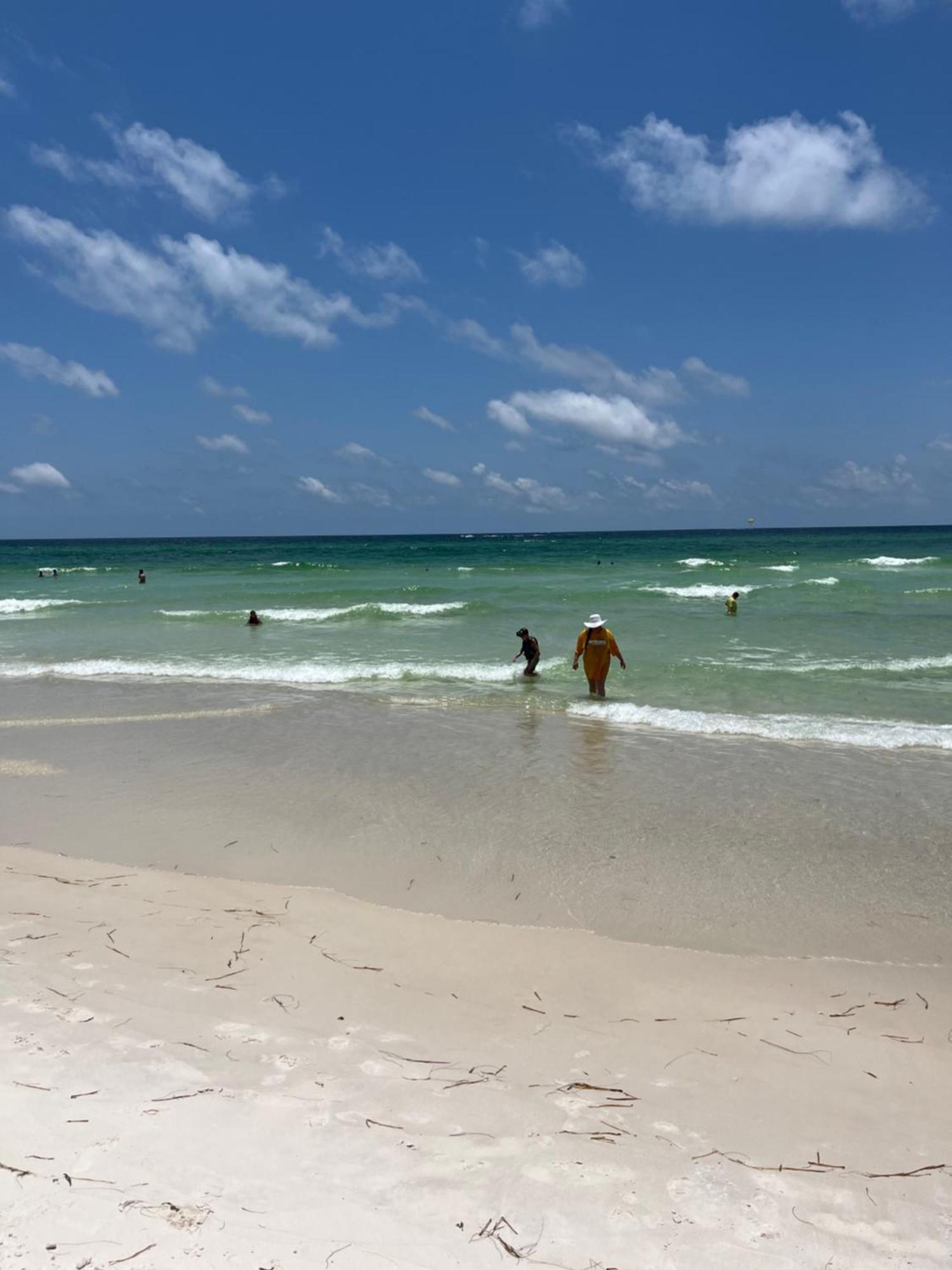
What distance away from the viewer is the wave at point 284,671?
14438 millimetres

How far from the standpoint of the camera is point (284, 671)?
49.9ft

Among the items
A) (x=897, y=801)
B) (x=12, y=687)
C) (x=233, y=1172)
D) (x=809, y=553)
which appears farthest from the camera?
(x=809, y=553)

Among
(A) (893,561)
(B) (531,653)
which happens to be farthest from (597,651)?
(A) (893,561)

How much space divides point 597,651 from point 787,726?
9.97ft

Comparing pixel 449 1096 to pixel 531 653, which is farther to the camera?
pixel 531 653

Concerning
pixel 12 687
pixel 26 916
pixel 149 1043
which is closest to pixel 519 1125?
pixel 149 1043

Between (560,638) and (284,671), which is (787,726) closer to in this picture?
(284,671)

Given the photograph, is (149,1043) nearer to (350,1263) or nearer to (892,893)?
(350,1263)

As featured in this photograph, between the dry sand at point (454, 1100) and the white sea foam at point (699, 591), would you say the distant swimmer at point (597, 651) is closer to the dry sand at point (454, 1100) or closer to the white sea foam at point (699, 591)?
the dry sand at point (454, 1100)

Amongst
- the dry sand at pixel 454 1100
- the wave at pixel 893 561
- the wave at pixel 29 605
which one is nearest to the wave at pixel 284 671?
the dry sand at pixel 454 1100

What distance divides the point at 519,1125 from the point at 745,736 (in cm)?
762

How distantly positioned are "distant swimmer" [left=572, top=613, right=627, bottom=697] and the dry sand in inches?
295

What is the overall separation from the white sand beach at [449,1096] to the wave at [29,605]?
90.9 ft

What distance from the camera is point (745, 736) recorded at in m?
9.95
